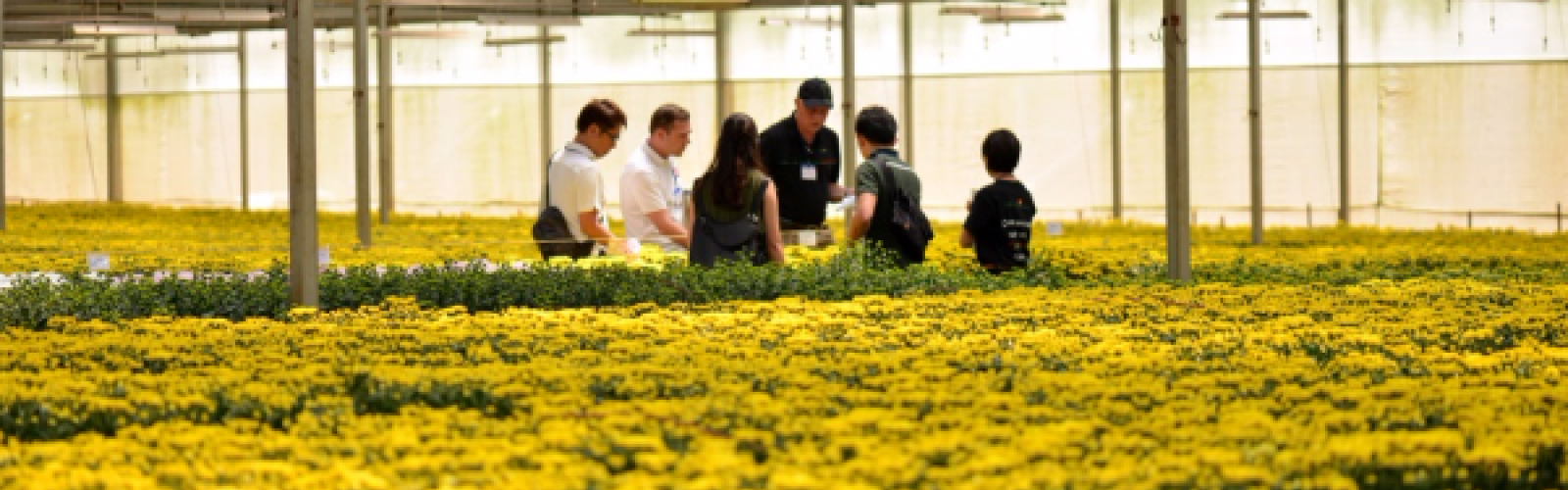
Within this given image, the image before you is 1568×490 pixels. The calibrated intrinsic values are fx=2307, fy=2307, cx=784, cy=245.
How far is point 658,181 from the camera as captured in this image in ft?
45.3

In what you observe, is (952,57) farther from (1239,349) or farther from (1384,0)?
(1239,349)

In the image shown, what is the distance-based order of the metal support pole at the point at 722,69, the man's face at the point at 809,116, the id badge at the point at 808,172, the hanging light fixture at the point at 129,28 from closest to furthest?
the man's face at the point at 809,116, the id badge at the point at 808,172, the hanging light fixture at the point at 129,28, the metal support pole at the point at 722,69

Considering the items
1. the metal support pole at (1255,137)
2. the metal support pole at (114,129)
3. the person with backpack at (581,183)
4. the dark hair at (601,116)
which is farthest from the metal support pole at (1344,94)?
the metal support pole at (114,129)

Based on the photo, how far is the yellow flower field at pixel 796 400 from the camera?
19.9 feet

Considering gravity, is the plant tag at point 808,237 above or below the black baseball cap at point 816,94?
below

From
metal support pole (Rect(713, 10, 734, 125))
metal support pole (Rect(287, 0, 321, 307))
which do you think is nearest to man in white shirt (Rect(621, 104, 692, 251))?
metal support pole (Rect(287, 0, 321, 307))

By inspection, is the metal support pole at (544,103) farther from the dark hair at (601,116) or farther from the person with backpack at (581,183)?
the dark hair at (601,116)

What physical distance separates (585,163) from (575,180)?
0.40ft

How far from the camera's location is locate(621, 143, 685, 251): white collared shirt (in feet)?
44.9

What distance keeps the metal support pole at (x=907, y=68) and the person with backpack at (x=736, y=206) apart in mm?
21905

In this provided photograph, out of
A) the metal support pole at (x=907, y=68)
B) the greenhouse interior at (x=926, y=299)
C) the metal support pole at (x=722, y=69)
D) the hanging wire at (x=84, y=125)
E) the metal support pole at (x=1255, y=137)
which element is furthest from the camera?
the hanging wire at (x=84, y=125)

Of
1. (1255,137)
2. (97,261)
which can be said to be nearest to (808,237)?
(97,261)

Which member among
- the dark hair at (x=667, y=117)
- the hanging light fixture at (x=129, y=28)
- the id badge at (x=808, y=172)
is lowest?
the id badge at (x=808, y=172)

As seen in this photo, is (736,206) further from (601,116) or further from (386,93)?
(386,93)
